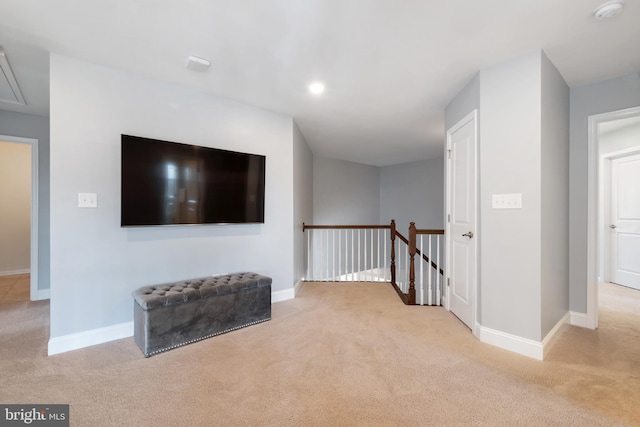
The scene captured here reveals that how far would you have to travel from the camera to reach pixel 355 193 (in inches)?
276

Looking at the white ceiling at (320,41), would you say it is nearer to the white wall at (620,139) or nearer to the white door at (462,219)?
the white door at (462,219)

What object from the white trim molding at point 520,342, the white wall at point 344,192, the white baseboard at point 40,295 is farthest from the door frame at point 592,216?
the white baseboard at point 40,295

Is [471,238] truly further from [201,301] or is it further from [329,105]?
[201,301]

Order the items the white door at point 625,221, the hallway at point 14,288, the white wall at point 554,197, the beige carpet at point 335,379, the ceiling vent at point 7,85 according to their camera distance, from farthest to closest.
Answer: the white door at point 625,221 < the hallway at point 14,288 < the ceiling vent at point 7,85 < the white wall at point 554,197 < the beige carpet at point 335,379

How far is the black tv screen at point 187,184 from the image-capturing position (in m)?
2.45

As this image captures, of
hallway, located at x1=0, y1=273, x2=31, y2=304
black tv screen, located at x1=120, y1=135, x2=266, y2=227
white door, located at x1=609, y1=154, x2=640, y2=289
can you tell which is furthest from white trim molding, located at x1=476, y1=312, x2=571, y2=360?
hallway, located at x1=0, y1=273, x2=31, y2=304

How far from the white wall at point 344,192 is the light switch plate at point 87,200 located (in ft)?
13.5

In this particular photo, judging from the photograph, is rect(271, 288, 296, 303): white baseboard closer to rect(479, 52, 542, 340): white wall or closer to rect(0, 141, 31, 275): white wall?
rect(479, 52, 542, 340): white wall

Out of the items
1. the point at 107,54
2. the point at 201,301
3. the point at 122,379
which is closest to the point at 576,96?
the point at 201,301

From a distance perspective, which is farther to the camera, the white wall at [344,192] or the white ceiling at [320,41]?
the white wall at [344,192]

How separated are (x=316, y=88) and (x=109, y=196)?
2.17 m

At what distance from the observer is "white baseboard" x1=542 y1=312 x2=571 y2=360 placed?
2.17 m

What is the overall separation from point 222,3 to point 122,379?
2.51m

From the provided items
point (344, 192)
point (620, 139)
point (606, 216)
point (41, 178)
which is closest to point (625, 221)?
point (606, 216)
